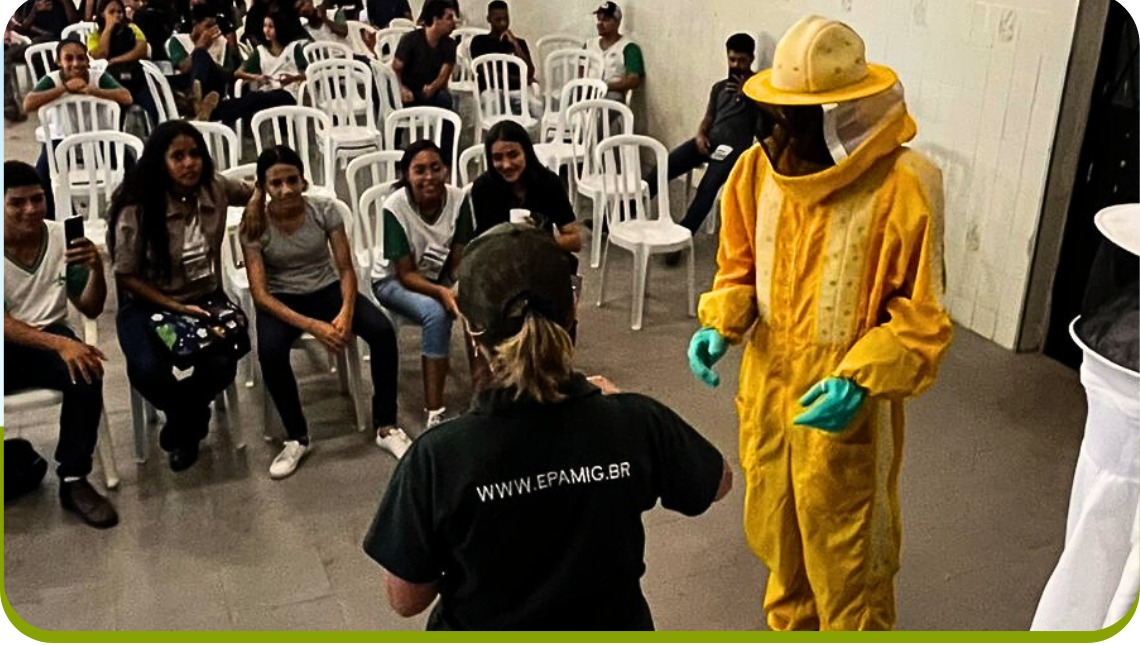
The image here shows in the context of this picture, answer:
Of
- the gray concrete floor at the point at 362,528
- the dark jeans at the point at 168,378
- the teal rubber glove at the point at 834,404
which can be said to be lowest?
the gray concrete floor at the point at 362,528

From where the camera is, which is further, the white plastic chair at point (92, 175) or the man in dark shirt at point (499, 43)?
the man in dark shirt at point (499, 43)

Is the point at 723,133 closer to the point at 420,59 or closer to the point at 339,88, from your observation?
the point at 420,59

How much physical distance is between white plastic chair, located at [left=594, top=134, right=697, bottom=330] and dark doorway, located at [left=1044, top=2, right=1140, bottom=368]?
132cm

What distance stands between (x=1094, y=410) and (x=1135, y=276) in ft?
0.71

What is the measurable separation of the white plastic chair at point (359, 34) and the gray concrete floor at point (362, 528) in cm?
391

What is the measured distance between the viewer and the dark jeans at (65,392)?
2898 millimetres

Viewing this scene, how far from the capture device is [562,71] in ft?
22.0

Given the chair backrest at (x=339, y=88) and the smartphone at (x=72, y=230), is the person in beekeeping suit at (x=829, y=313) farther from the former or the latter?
the chair backrest at (x=339, y=88)

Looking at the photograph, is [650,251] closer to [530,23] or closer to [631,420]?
[631,420]

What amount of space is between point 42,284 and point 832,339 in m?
2.04

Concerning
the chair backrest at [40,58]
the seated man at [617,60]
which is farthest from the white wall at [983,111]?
the chair backrest at [40,58]

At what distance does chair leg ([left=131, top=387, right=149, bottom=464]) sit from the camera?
3188 mm

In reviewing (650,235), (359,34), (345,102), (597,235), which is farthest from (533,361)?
(359,34)

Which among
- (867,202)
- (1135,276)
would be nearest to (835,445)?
(867,202)
